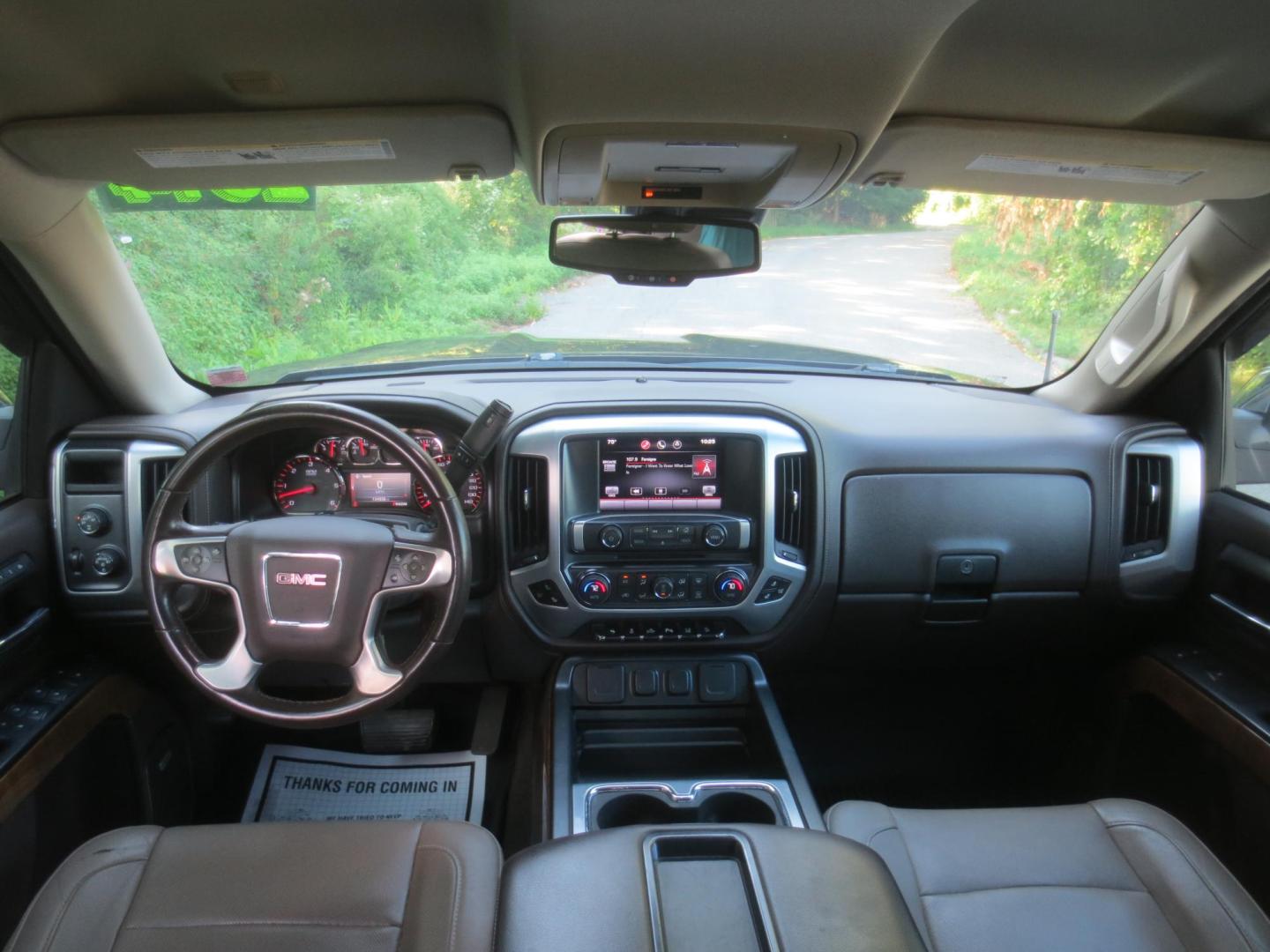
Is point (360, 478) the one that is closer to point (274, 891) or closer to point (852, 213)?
point (274, 891)

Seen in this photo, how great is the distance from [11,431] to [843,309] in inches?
107

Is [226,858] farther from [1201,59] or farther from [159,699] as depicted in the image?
[1201,59]

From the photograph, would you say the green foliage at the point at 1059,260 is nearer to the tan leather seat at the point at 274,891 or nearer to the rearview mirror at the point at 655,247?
the rearview mirror at the point at 655,247

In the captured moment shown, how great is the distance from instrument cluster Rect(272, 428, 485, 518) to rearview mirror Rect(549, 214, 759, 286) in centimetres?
73

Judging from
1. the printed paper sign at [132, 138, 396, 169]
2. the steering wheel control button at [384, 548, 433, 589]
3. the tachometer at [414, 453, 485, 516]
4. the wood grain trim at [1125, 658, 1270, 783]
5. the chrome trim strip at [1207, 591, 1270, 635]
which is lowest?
the wood grain trim at [1125, 658, 1270, 783]

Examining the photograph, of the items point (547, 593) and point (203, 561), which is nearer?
point (203, 561)

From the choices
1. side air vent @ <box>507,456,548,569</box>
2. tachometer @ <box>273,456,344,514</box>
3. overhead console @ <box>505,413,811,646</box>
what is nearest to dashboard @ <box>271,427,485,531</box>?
tachometer @ <box>273,456,344,514</box>

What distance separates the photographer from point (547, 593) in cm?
274

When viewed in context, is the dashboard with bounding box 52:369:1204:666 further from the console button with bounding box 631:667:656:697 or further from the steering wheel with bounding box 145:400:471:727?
the steering wheel with bounding box 145:400:471:727

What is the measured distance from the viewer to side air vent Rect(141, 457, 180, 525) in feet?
8.57

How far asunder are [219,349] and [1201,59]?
2.87 meters

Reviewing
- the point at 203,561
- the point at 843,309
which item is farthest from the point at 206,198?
the point at 843,309

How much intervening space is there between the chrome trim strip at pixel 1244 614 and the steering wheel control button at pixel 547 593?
210cm

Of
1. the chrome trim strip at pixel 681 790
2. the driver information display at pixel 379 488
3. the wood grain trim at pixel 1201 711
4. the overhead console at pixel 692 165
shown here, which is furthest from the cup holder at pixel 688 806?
the overhead console at pixel 692 165
